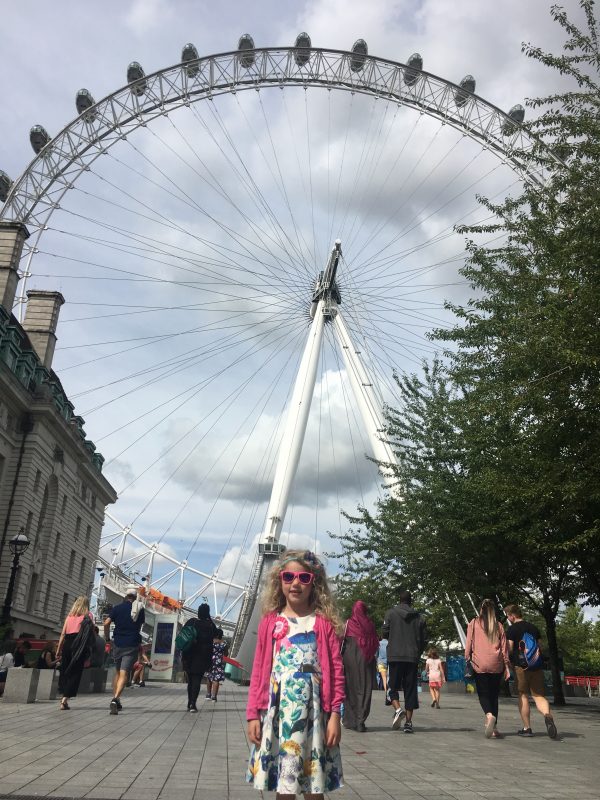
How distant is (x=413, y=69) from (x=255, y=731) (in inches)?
1594

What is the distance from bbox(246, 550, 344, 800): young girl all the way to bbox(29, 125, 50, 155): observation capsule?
36.5 meters

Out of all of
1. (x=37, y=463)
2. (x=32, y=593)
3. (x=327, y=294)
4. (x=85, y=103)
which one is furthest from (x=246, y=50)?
(x=32, y=593)

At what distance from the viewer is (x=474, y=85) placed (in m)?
40.2

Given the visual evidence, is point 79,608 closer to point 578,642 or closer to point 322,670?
point 322,670

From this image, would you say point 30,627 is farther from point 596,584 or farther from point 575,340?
point 575,340

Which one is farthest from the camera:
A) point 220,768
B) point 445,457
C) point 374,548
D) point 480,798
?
point 374,548

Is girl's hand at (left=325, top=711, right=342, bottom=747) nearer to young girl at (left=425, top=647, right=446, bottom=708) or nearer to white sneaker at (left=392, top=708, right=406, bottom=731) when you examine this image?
white sneaker at (left=392, top=708, right=406, bottom=731)

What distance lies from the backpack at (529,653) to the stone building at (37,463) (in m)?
27.0

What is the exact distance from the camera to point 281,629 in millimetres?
4980

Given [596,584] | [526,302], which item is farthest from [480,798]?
[596,584]

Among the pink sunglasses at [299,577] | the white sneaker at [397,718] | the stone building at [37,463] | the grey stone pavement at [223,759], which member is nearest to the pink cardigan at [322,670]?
the pink sunglasses at [299,577]

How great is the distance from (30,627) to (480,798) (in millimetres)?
37641

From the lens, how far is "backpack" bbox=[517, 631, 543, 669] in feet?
38.6

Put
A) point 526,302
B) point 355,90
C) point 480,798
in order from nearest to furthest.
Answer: point 480,798 → point 526,302 → point 355,90
